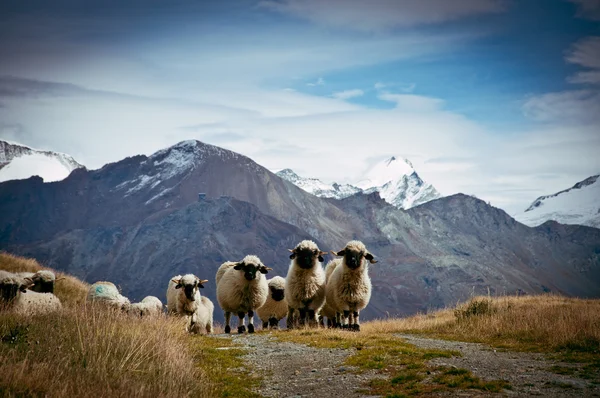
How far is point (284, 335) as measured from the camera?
20547 millimetres

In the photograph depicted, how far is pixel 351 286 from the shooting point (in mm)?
23328

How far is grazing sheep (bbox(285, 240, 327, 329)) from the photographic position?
2395 centimetres

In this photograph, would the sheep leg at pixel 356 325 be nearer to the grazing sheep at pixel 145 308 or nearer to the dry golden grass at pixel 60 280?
the grazing sheep at pixel 145 308

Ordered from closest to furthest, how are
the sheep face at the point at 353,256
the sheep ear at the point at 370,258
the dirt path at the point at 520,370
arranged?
the dirt path at the point at 520,370, the sheep face at the point at 353,256, the sheep ear at the point at 370,258

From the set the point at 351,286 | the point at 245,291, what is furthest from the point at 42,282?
the point at 351,286

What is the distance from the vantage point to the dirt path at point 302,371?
12375 millimetres

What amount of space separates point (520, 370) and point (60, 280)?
84.3ft

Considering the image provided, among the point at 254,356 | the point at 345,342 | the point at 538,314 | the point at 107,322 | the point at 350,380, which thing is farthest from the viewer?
the point at 538,314

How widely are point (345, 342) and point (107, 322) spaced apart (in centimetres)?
715

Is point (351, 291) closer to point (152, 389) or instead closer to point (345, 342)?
point (345, 342)

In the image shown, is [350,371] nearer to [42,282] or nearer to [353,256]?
[353,256]

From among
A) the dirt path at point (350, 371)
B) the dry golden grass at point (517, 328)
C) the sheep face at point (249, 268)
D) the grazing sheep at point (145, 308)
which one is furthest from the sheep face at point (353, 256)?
the grazing sheep at point (145, 308)

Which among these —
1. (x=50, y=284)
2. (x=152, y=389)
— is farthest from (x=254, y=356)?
(x=50, y=284)

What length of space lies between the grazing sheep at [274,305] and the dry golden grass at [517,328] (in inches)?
192
